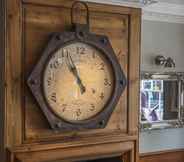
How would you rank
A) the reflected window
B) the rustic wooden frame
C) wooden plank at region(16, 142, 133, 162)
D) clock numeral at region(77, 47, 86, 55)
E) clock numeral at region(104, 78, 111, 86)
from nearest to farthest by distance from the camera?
the rustic wooden frame < wooden plank at region(16, 142, 133, 162) < clock numeral at region(77, 47, 86, 55) < clock numeral at region(104, 78, 111, 86) < the reflected window

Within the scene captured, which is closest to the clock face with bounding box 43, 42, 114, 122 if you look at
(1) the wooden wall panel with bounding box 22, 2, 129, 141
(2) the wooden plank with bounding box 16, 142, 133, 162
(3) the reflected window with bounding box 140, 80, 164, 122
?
(1) the wooden wall panel with bounding box 22, 2, 129, 141

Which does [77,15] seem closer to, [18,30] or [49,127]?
[18,30]

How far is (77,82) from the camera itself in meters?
2.37

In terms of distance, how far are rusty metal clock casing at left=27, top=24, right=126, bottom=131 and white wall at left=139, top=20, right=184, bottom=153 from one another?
1.32 metres

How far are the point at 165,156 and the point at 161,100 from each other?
0.70 metres

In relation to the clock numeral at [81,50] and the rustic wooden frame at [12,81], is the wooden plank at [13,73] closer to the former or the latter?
the rustic wooden frame at [12,81]

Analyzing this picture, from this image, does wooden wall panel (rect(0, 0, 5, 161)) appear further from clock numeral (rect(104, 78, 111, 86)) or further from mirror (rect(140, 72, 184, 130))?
mirror (rect(140, 72, 184, 130))

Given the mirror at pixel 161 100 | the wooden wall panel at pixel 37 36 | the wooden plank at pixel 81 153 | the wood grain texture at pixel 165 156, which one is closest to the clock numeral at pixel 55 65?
the wooden wall panel at pixel 37 36

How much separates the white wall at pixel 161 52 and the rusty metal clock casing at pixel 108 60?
4.34 feet

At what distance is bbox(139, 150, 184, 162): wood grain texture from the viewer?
12.3 feet

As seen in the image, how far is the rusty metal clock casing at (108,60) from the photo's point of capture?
7.27 feet

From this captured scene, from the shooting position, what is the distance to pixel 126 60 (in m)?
2.60

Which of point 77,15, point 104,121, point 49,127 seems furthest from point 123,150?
point 77,15

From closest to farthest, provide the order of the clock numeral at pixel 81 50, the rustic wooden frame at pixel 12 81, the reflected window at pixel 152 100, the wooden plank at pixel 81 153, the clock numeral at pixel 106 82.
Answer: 1. the rustic wooden frame at pixel 12 81
2. the wooden plank at pixel 81 153
3. the clock numeral at pixel 81 50
4. the clock numeral at pixel 106 82
5. the reflected window at pixel 152 100
